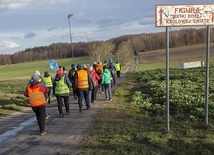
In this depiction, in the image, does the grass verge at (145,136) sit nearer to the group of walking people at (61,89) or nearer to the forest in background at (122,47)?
the group of walking people at (61,89)

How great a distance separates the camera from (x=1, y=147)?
25.6 feet

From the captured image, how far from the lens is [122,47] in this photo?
89812 millimetres

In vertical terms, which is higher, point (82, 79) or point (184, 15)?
point (184, 15)

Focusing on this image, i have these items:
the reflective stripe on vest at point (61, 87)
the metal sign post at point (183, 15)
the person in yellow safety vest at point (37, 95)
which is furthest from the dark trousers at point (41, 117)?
the metal sign post at point (183, 15)

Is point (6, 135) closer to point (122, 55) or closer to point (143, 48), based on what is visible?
point (122, 55)

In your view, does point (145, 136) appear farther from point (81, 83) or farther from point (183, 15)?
point (81, 83)

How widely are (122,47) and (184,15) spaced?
8233 centimetres

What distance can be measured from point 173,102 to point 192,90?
12.4 feet

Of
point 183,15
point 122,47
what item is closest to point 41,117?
point 183,15

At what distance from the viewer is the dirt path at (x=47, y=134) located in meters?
7.26

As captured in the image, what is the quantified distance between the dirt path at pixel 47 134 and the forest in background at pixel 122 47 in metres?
57.6

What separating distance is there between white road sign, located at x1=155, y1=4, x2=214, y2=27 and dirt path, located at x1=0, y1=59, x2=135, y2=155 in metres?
3.76

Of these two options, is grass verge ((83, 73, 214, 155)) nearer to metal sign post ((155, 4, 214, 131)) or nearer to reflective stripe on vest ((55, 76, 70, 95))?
reflective stripe on vest ((55, 76, 70, 95))

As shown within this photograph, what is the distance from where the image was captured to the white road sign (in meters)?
7.68
